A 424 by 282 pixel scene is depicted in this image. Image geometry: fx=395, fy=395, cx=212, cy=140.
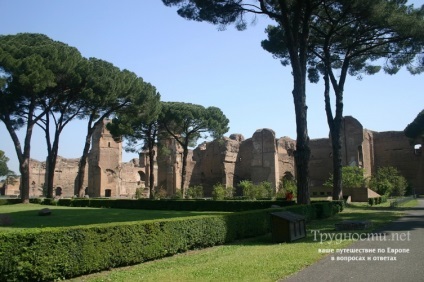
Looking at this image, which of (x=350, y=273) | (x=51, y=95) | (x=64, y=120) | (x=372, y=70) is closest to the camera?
(x=350, y=273)

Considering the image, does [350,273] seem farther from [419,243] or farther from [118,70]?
[118,70]

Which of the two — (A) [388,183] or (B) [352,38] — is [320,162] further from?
(B) [352,38]

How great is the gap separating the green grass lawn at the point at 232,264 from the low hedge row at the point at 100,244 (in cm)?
18

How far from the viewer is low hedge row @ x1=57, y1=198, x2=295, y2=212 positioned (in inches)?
676

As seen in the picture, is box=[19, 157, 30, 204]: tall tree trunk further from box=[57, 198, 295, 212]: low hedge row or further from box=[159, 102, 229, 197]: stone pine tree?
box=[159, 102, 229, 197]: stone pine tree

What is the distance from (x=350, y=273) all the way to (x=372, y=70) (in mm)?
16111

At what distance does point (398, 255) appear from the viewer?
5.78 metres

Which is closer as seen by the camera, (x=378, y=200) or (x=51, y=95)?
(x=378, y=200)

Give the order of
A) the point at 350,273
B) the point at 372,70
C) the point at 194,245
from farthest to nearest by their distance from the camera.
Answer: the point at 372,70 → the point at 194,245 → the point at 350,273

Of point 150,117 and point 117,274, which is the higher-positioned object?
point 150,117

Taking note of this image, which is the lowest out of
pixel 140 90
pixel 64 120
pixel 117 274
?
pixel 117 274

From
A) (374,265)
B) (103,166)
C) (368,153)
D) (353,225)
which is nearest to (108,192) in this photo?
(103,166)

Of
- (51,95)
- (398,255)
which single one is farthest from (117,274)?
(51,95)

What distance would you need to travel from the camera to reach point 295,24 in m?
13.4
